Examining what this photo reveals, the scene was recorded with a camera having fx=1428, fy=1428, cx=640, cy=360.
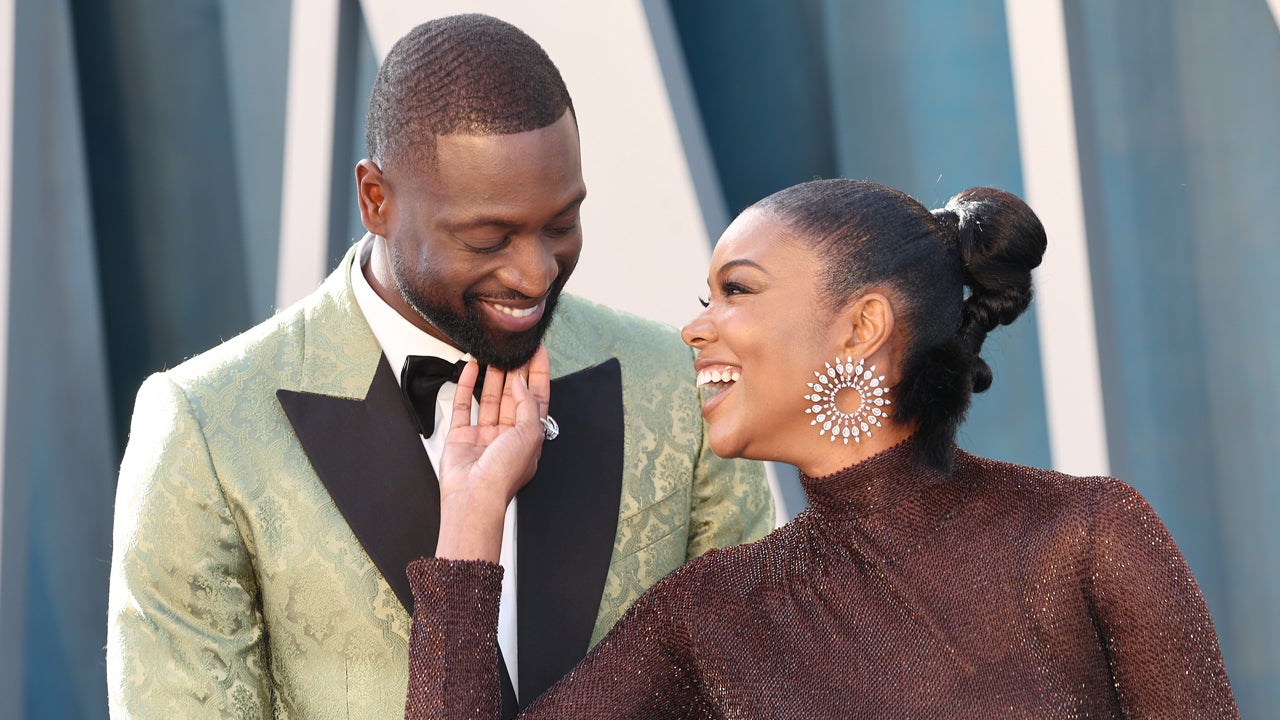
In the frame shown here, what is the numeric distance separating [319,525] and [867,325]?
2.84 feet

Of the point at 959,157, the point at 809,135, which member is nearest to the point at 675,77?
the point at 809,135

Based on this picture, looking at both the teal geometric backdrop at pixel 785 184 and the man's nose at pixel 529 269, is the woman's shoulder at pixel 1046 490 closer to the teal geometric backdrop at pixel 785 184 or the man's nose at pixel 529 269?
the man's nose at pixel 529 269

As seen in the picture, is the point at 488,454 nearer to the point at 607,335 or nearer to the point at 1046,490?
the point at 607,335

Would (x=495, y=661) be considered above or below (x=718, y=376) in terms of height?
below

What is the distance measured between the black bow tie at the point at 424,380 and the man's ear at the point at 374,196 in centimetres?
21

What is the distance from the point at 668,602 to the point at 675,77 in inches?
61.8

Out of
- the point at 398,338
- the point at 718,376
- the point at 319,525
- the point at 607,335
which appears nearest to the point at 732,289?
the point at 718,376

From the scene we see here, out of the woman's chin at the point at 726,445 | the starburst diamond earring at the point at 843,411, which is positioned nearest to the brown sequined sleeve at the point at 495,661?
the woman's chin at the point at 726,445

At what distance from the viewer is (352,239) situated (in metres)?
3.67

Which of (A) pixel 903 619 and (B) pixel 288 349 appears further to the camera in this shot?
(B) pixel 288 349

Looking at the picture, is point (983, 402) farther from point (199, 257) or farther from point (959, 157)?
point (199, 257)

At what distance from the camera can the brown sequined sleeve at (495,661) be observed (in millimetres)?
1983

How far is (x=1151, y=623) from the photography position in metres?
1.81

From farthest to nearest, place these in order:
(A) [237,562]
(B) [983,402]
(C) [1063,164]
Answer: (B) [983,402] < (C) [1063,164] < (A) [237,562]
